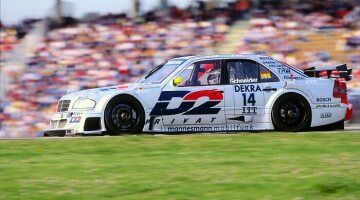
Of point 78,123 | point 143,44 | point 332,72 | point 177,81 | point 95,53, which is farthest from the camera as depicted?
point 143,44

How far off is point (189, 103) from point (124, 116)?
1.02 meters

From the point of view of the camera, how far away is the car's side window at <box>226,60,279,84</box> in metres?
11.4

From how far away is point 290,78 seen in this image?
11.6 meters

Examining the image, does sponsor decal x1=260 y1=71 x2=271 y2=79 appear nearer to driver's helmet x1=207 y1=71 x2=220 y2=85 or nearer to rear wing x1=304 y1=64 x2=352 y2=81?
driver's helmet x1=207 y1=71 x2=220 y2=85

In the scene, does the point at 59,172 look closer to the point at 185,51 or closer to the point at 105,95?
the point at 105,95

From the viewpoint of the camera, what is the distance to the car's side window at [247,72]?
37.4 ft

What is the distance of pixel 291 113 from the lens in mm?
11398

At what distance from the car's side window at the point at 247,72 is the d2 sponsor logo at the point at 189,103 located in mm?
420

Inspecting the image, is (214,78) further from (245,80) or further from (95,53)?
(95,53)

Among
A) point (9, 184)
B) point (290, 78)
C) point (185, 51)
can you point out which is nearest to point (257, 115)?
point (290, 78)

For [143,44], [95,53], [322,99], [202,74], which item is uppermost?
[143,44]

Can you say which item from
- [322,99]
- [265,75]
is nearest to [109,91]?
[265,75]

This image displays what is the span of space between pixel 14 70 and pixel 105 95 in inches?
349

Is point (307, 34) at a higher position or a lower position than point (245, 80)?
higher
